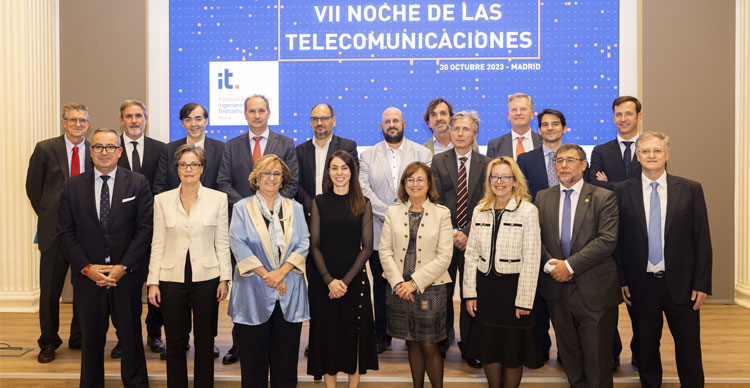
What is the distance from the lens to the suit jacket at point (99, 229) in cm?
345

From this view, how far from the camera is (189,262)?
330 cm

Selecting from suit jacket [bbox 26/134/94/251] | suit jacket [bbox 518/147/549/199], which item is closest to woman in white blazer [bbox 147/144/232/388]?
suit jacket [bbox 26/134/94/251]

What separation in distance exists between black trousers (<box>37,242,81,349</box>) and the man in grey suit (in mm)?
2264

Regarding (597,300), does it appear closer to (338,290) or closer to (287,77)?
(338,290)

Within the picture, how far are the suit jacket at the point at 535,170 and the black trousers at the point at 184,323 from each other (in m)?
2.24

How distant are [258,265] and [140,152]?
65.3 inches

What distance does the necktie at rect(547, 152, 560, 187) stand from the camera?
4.00 metres

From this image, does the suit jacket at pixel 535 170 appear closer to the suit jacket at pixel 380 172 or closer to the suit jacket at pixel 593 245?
the suit jacket at pixel 593 245

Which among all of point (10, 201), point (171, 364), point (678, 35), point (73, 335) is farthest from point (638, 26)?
point (10, 201)

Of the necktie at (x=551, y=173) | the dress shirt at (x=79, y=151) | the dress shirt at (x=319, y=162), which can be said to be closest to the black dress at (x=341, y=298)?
the dress shirt at (x=319, y=162)

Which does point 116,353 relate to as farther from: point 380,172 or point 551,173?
point 551,173

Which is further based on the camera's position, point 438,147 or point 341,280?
point 438,147

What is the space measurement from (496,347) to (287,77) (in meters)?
4.12

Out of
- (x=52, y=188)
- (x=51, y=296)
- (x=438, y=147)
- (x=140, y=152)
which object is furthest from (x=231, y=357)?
(x=438, y=147)
